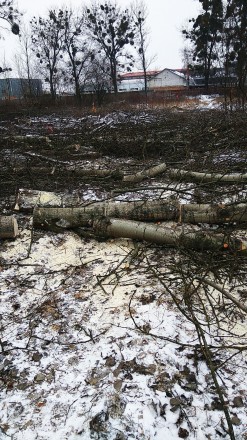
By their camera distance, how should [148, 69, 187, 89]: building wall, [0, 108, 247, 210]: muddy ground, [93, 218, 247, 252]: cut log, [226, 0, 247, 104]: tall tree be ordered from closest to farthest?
[93, 218, 247, 252]: cut log < [0, 108, 247, 210]: muddy ground < [226, 0, 247, 104]: tall tree < [148, 69, 187, 89]: building wall

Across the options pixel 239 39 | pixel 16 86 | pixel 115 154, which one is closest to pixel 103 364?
pixel 115 154

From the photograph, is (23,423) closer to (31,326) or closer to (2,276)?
(31,326)

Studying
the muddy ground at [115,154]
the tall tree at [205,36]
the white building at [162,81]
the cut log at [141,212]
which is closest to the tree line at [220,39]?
the tall tree at [205,36]

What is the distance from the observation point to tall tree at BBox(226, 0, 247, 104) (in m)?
16.1

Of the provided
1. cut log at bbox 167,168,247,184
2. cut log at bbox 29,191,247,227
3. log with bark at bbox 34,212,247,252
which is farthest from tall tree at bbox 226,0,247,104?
log with bark at bbox 34,212,247,252

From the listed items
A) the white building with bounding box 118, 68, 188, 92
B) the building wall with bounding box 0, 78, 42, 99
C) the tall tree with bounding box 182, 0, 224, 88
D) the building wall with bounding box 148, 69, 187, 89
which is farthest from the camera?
the building wall with bounding box 148, 69, 187, 89

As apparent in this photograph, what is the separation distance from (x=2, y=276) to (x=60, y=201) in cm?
175

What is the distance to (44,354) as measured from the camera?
2898 mm

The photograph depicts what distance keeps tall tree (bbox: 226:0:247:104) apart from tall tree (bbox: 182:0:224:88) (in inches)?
446

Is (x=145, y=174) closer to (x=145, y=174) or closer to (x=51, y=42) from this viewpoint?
(x=145, y=174)

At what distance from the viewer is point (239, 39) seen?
1719 cm

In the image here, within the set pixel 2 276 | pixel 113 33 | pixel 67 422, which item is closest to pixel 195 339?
pixel 67 422

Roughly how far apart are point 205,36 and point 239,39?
21.5 meters

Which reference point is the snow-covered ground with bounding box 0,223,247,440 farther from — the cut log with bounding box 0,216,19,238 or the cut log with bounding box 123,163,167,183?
the cut log with bounding box 123,163,167,183
